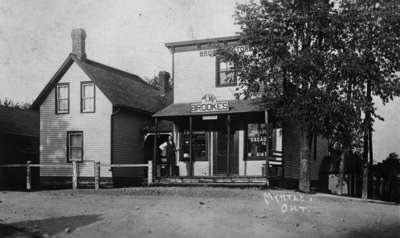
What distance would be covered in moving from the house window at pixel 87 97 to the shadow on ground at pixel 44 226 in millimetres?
13607

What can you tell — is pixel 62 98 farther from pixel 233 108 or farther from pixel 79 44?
pixel 233 108

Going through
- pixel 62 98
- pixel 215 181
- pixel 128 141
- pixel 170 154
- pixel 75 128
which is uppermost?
pixel 62 98

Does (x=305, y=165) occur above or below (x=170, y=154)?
below

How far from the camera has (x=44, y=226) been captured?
527 inches

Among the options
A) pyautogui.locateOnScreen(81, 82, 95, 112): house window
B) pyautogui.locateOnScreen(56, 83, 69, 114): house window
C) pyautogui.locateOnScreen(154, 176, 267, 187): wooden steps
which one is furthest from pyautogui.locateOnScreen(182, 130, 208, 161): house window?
pyautogui.locateOnScreen(56, 83, 69, 114): house window

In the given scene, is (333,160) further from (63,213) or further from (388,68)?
(63,213)

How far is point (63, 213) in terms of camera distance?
604 inches

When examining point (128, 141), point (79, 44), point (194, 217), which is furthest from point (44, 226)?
point (79, 44)

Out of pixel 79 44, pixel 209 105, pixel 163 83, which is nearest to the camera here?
pixel 209 105

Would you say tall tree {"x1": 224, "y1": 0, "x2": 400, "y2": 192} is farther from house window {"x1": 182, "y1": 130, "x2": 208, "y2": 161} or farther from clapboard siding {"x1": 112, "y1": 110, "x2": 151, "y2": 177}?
clapboard siding {"x1": 112, "y1": 110, "x2": 151, "y2": 177}

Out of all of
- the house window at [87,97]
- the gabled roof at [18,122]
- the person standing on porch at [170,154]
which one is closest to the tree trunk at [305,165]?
the person standing on porch at [170,154]

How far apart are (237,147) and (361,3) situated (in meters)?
8.11

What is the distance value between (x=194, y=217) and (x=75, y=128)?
1542 centimetres

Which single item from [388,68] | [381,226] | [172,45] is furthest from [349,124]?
[172,45]
